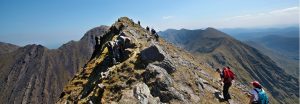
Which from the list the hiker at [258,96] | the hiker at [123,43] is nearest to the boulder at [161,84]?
the hiker at [258,96]

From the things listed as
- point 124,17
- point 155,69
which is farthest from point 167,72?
point 124,17

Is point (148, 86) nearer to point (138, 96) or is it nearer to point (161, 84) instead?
point (161, 84)

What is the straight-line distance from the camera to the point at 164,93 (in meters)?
29.4

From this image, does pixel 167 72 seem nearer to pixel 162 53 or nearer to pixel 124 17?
pixel 162 53

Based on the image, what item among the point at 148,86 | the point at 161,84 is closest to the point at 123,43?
the point at 148,86

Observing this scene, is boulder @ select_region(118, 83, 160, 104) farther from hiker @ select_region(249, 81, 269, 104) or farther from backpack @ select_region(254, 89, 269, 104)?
backpack @ select_region(254, 89, 269, 104)

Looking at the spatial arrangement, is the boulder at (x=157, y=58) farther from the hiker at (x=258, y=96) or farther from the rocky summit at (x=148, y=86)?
the hiker at (x=258, y=96)

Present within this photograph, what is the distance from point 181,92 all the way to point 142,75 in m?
4.37

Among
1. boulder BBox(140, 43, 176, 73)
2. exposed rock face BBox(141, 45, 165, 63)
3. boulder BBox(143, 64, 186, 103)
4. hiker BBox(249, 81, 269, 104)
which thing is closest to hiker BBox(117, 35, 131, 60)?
exposed rock face BBox(141, 45, 165, 63)

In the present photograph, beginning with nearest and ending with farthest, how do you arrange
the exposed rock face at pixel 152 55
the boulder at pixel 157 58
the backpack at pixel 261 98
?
the backpack at pixel 261 98 < the boulder at pixel 157 58 < the exposed rock face at pixel 152 55

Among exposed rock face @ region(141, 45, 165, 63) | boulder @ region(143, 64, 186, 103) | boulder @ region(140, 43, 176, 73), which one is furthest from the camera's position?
exposed rock face @ region(141, 45, 165, 63)

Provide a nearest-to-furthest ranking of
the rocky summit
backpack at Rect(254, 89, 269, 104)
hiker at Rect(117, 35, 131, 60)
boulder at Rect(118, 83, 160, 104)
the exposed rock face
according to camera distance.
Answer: backpack at Rect(254, 89, 269, 104), boulder at Rect(118, 83, 160, 104), the rocky summit, the exposed rock face, hiker at Rect(117, 35, 131, 60)

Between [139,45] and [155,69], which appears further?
[139,45]

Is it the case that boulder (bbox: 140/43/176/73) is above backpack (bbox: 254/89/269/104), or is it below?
above
